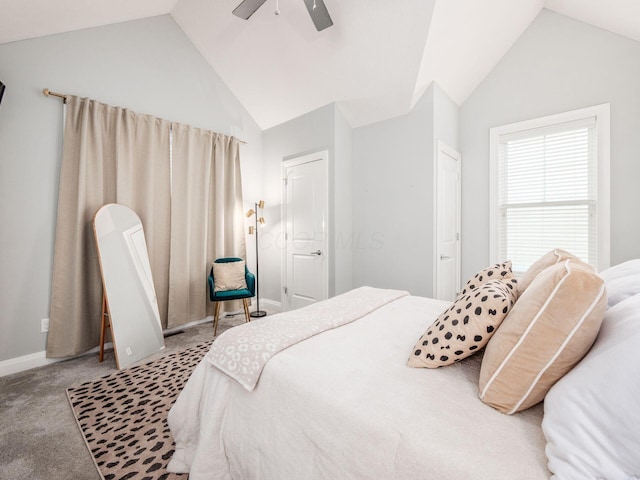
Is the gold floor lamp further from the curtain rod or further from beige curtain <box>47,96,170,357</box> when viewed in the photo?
the curtain rod

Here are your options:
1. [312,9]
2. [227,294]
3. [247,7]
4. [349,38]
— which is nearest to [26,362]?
[227,294]

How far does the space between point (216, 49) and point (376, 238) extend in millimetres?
3040

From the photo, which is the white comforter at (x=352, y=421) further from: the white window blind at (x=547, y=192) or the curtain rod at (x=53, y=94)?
the curtain rod at (x=53, y=94)

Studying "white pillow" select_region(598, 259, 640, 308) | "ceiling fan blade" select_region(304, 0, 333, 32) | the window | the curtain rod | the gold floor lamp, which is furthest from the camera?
the gold floor lamp

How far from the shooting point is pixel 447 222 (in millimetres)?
3348

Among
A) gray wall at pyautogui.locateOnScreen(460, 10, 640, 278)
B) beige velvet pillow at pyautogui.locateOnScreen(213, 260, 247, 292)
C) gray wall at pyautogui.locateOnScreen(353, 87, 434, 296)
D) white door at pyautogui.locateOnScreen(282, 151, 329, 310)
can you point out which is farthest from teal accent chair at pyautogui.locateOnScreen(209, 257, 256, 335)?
gray wall at pyautogui.locateOnScreen(460, 10, 640, 278)

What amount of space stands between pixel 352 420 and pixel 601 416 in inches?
22.8

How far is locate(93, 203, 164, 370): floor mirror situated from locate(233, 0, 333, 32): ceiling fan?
6.75ft

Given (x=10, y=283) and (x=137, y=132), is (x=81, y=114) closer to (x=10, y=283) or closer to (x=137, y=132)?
(x=137, y=132)

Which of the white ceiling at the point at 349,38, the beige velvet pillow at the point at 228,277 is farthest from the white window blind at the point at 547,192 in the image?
the beige velvet pillow at the point at 228,277

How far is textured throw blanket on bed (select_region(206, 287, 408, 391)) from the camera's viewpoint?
1.16 meters

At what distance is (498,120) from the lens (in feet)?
11.1

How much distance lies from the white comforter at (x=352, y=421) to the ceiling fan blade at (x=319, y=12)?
2.35 m

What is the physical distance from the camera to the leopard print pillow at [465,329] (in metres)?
0.99
